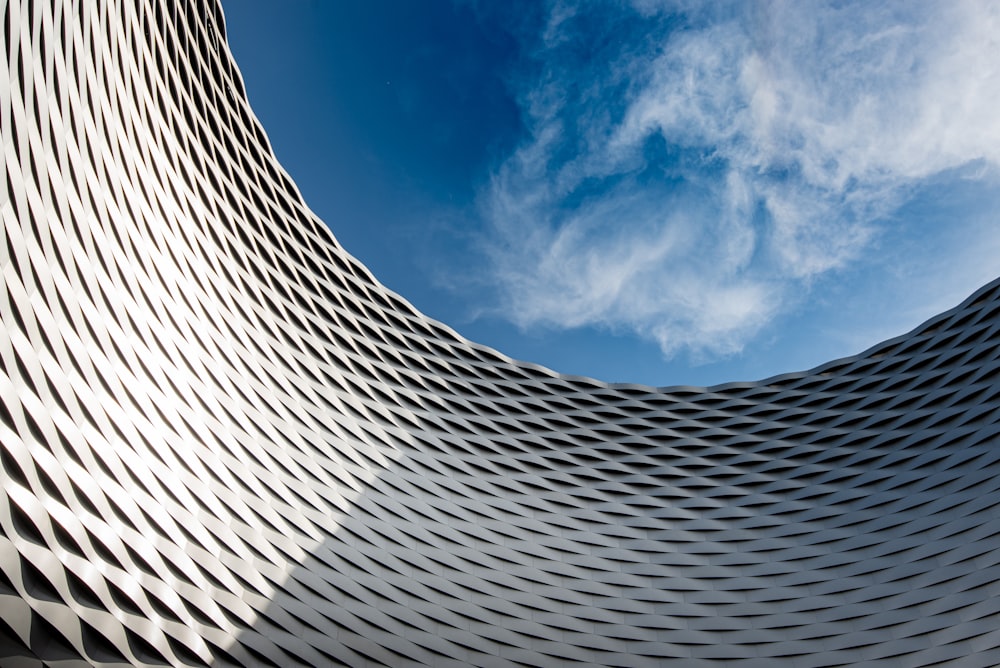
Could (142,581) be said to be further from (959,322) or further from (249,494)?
(959,322)

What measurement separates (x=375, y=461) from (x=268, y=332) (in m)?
5.51

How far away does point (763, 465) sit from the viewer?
2953 cm

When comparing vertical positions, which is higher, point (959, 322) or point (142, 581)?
point (959, 322)

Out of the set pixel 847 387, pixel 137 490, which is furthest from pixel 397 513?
pixel 847 387

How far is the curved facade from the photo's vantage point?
15.3 meters

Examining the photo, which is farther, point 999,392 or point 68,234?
point 999,392

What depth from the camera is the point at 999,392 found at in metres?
26.1

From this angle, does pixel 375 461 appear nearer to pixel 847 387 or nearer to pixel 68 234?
pixel 68 234

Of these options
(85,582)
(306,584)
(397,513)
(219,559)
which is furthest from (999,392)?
(85,582)

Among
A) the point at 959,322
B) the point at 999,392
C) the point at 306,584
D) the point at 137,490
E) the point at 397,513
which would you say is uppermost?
the point at 959,322

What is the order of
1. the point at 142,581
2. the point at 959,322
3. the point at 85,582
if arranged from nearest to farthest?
the point at 85,582, the point at 142,581, the point at 959,322

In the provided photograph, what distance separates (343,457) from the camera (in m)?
24.0

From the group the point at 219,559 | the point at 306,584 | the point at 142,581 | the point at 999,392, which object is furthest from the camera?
the point at 999,392

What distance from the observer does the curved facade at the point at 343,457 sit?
15336 millimetres
